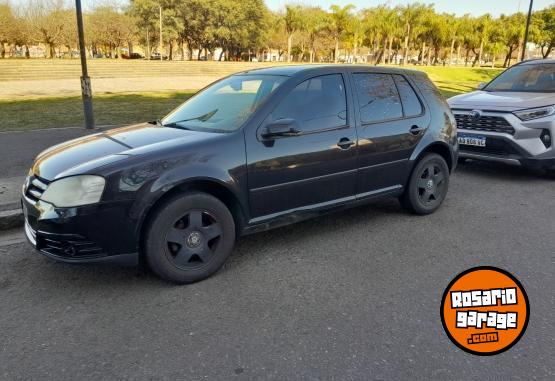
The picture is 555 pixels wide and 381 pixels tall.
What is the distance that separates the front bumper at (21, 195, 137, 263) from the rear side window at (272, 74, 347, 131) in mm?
1459

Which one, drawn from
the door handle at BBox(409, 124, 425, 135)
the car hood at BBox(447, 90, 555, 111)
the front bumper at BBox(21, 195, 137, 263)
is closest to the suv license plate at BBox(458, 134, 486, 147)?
the car hood at BBox(447, 90, 555, 111)

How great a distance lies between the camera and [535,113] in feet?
21.1

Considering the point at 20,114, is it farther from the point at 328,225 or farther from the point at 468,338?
the point at 468,338

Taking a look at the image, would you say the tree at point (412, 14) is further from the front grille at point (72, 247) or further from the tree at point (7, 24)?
the front grille at point (72, 247)

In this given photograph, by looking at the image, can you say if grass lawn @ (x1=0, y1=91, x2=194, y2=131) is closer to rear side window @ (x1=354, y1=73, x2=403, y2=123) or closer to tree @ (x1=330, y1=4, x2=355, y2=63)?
rear side window @ (x1=354, y1=73, x2=403, y2=123)

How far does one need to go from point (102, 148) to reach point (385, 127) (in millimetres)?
2562

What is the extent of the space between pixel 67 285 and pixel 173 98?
13.5 metres

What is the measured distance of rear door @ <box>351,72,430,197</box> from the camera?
4293 mm

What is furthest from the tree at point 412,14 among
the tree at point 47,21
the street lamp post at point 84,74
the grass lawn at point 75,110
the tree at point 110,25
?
the street lamp post at point 84,74

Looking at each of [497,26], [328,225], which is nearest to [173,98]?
[328,225]

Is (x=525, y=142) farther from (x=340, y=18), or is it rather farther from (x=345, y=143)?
(x=340, y=18)

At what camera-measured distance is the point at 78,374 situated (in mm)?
2408

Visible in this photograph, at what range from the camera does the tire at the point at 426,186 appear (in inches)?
191

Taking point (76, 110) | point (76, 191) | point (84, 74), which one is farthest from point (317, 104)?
point (76, 110)
